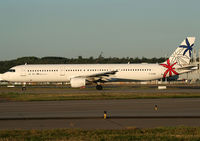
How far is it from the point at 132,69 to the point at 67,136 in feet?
114

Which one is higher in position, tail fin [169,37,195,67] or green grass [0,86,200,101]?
tail fin [169,37,195,67]

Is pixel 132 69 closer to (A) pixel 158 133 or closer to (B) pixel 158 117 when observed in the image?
(B) pixel 158 117

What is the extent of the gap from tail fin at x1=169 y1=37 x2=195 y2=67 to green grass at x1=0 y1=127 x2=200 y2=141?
35075mm

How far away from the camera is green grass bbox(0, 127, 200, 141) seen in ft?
35.6

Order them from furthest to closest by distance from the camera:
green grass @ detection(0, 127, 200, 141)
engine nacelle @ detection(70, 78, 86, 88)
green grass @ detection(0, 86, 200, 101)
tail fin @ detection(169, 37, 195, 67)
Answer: tail fin @ detection(169, 37, 195, 67), engine nacelle @ detection(70, 78, 86, 88), green grass @ detection(0, 86, 200, 101), green grass @ detection(0, 127, 200, 141)

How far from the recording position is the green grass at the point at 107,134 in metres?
10.8

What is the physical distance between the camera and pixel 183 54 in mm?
46938

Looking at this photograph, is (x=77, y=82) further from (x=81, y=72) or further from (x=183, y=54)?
(x=183, y=54)

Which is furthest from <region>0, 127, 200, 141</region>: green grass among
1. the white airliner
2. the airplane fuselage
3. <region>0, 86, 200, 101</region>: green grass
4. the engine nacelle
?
the airplane fuselage

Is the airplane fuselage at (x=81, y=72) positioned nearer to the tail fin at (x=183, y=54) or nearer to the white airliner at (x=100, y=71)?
the white airliner at (x=100, y=71)

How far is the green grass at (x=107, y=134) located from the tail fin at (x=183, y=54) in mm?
35075

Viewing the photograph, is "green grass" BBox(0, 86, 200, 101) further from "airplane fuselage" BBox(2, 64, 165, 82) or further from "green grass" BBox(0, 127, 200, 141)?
"green grass" BBox(0, 127, 200, 141)

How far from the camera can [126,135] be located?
1145 centimetres

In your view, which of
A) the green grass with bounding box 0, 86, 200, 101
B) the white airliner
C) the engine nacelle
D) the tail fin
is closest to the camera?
the green grass with bounding box 0, 86, 200, 101
